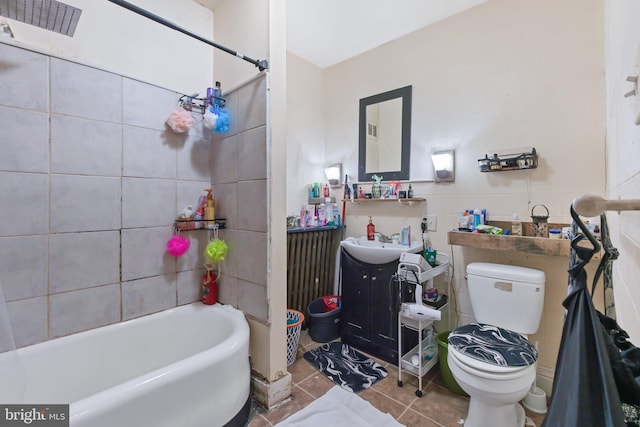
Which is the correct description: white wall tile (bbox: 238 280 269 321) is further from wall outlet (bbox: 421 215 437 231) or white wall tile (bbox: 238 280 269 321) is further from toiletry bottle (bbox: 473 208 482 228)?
toiletry bottle (bbox: 473 208 482 228)

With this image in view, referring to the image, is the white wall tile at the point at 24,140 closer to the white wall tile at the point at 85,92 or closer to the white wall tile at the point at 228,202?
the white wall tile at the point at 85,92

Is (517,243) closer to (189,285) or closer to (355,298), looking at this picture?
(355,298)

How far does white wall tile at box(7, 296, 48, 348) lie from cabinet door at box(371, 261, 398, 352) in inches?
79.6

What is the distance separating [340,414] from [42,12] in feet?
8.30

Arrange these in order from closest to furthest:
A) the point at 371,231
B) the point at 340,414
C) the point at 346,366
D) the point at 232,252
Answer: the point at 340,414, the point at 232,252, the point at 346,366, the point at 371,231

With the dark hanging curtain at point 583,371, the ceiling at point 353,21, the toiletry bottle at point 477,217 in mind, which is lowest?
the dark hanging curtain at point 583,371

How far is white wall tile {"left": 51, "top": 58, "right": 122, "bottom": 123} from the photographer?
1477 mm

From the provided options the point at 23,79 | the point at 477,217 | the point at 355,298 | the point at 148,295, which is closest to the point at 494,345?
the point at 477,217

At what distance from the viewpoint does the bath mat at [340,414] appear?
1570 mm

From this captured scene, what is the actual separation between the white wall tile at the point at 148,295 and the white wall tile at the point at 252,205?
630 mm

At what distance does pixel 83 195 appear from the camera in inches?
61.6

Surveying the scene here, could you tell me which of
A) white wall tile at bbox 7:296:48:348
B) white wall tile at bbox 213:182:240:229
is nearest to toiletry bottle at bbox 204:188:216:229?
white wall tile at bbox 213:182:240:229

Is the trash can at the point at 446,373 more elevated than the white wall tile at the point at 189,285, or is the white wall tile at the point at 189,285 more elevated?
the white wall tile at the point at 189,285

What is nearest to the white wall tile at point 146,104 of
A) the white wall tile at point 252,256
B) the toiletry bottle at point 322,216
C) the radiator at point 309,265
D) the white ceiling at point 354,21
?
the white wall tile at point 252,256
